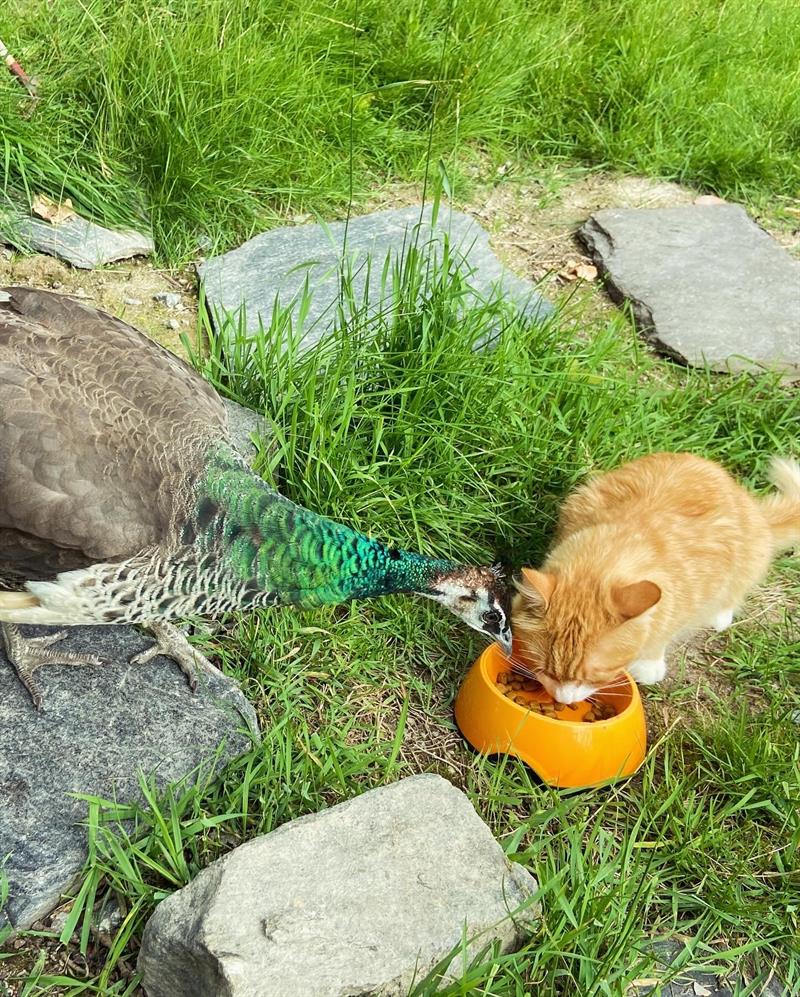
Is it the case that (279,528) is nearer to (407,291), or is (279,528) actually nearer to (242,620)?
(242,620)

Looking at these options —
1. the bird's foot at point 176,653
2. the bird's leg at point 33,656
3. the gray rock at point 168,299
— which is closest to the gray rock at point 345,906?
the bird's foot at point 176,653

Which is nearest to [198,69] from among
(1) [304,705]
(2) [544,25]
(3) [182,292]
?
(3) [182,292]

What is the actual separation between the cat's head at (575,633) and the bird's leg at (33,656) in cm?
112

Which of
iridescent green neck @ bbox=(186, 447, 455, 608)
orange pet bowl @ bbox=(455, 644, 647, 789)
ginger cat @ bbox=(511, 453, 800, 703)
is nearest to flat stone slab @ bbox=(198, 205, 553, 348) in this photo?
ginger cat @ bbox=(511, 453, 800, 703)

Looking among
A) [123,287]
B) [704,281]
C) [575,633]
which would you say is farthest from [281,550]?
[704,281]

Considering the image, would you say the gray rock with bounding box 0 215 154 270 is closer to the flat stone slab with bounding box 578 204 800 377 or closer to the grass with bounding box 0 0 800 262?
the grass with bounding box 0 0 800 262

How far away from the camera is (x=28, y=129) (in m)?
3.75

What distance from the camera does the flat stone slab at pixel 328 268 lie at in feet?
11.6

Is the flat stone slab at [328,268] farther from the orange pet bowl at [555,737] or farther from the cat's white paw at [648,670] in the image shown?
the orange pet bowl at [555,737]

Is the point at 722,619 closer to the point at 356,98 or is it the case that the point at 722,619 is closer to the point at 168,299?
the point at 168,299

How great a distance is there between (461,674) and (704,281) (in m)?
2.27

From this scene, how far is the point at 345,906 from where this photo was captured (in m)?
1.98

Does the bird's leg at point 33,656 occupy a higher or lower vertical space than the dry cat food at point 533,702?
higher

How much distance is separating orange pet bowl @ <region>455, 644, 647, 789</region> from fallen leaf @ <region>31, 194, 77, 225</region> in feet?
7.97
